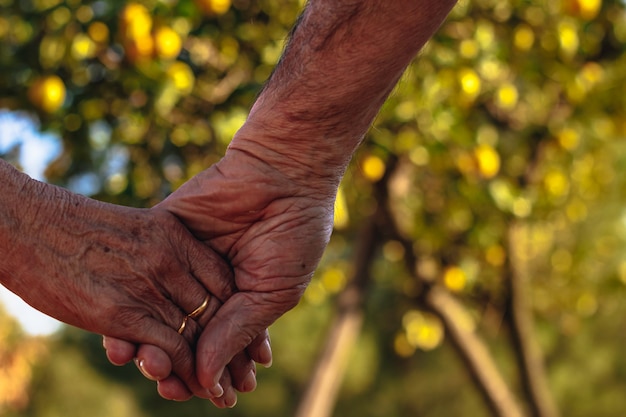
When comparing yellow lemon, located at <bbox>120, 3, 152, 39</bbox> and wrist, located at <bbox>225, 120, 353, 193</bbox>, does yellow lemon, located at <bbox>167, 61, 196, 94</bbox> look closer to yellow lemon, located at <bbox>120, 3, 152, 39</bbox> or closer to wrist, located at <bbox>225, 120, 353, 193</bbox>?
yellow lemon, located at <bbox>120, 3, 152, 39</bbox>

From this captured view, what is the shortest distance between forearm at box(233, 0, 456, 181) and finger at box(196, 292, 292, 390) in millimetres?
271

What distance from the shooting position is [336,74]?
178cm

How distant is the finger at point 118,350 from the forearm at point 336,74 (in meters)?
0.45

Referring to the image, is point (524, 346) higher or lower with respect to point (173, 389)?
lower

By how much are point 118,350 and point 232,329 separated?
0.70 feet

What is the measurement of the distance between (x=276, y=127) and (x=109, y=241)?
390 mm

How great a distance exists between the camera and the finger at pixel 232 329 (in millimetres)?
1930

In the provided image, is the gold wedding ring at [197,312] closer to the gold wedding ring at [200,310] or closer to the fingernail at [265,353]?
the gold wedding ring at [200,310]

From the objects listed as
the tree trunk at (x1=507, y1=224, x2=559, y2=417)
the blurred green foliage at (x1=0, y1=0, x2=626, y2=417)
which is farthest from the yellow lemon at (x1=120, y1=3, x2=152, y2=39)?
the tree trunk at (x1=507, y1=224, x2=559, y2=417)

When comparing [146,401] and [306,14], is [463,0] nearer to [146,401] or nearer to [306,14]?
[306,14]

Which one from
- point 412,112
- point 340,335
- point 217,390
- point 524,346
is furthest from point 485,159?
point 217,390

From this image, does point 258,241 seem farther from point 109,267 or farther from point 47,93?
point 47,93

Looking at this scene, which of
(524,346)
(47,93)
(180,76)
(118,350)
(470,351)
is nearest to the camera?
(118,350)

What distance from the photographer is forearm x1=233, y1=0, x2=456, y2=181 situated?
5.59 ft
